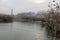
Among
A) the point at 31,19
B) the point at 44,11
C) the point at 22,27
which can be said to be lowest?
the point at 22,27

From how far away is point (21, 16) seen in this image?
5461 mm

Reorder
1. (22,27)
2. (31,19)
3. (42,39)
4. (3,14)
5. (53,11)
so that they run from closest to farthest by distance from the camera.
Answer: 1. (42,39)
2. (53,11)
3. (3,14)
4. (31,19)
5. (22,27)

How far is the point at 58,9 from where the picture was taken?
4238 millimetres

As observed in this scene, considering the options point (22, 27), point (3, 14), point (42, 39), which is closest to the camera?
point (42, 39)

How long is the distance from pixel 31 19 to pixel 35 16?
0.36 metres

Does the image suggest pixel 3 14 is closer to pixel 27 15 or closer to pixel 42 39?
pixel 27 15

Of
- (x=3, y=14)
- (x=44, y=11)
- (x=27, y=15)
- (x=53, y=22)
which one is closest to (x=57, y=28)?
(x=53, y=22)

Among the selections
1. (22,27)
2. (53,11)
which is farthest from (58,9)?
(22,27)

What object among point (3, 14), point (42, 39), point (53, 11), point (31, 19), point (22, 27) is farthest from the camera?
point (22, 27)

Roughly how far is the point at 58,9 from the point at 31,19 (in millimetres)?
1816

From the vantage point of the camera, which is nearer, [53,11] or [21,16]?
[53,11]

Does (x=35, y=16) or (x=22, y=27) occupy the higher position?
(x=35, y=16)

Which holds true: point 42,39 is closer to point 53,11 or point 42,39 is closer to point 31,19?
point 53,11

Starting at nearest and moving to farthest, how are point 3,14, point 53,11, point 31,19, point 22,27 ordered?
point 53,11 < point 3,14 < point 31,19 < point 22,27
